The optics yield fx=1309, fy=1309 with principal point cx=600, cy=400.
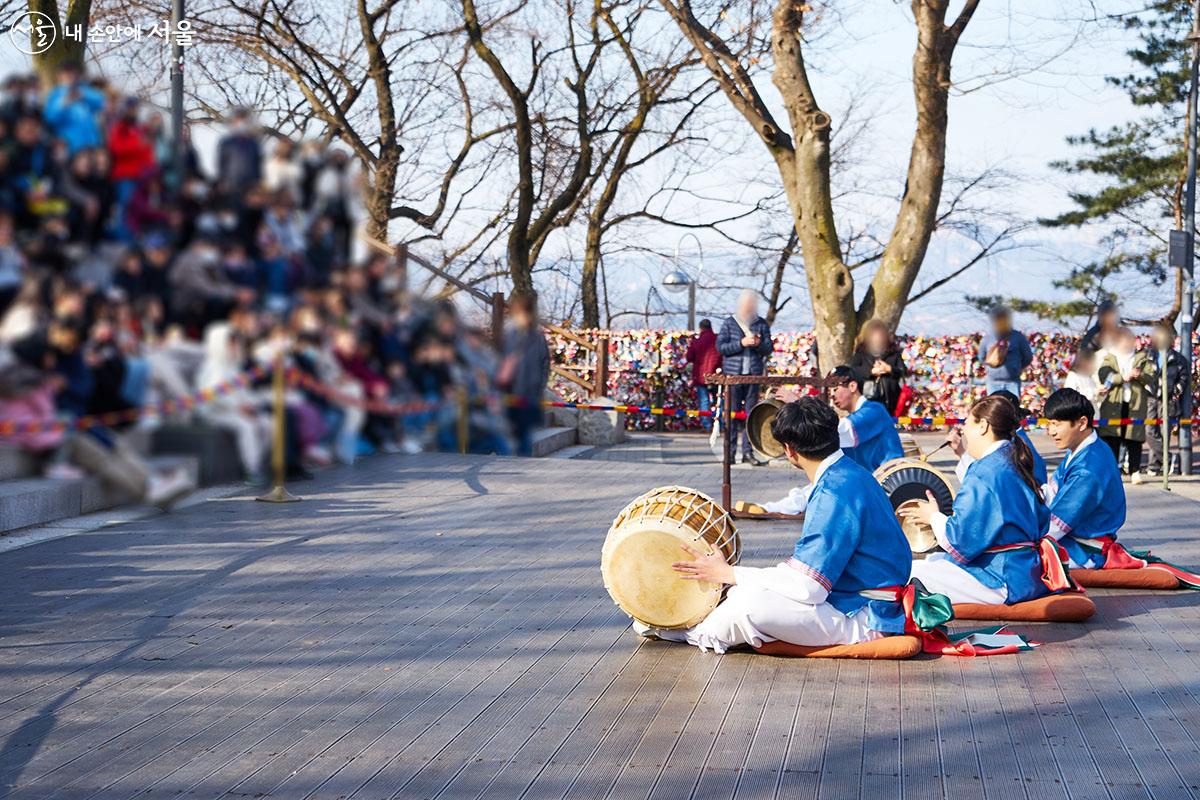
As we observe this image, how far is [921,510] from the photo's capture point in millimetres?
6742

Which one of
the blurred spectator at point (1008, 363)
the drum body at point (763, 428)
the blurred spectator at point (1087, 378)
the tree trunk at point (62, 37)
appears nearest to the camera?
the tree trunk at point (62, 37)

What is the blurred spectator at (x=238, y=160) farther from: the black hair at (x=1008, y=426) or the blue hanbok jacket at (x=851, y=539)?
the black hair at (x=1008, y=426)

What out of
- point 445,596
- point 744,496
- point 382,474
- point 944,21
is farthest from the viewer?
point 944,21

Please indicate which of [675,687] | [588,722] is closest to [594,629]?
[675,687]

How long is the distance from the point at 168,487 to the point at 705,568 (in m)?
4.90

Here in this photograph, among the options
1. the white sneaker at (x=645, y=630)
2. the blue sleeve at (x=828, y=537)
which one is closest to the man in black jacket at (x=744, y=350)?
the white sneaker at (x=645, y=630)

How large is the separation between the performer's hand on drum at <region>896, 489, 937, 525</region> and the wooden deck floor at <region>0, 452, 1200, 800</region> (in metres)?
0.76

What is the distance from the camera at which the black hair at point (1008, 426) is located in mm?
6469

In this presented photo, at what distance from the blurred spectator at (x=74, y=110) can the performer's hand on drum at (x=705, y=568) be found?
492 cm

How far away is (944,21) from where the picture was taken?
13.7 m

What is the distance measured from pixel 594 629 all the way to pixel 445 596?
1116 mm

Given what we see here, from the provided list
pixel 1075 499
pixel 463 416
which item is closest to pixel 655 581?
pixel 1075 499

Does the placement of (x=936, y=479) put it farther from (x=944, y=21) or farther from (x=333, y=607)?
(x=944, y=21)

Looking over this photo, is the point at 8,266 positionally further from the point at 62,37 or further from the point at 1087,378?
the point at 1087,378
